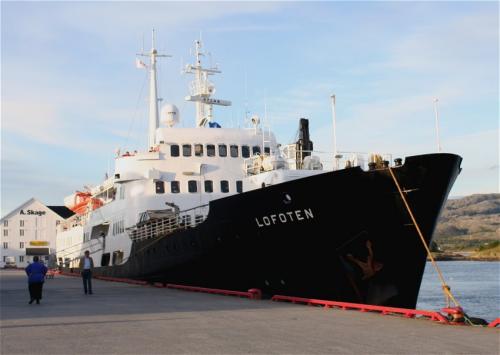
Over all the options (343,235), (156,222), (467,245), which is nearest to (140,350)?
(343,235)

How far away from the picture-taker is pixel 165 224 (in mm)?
22391

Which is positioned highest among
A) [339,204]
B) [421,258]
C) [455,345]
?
[339,204]

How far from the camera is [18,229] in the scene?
82.5 meters

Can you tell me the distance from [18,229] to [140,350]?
7995 cm

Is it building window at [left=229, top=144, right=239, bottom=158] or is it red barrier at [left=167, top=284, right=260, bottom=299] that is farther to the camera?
building window at [left=229, top=144, right=239, bottom=158]

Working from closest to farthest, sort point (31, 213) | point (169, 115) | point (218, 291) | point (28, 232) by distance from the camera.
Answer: point (218, 291) < point (169, 115) < point (28, 232) < point (31, 213)

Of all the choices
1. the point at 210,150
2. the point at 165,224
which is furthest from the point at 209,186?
the point at 165,224

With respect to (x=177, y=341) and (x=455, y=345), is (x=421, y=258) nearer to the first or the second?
(x=455, y=345)

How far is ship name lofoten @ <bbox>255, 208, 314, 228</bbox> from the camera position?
15.2m

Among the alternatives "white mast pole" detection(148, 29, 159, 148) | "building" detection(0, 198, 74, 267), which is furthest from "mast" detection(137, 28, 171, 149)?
"building" detection(0, 198, 74, 267)

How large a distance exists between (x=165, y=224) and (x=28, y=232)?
218 feet

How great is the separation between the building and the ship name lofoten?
68.6 meters

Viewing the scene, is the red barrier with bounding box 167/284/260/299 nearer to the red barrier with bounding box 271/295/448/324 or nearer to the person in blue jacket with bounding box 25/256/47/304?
the red barrier with bounding box 271/295/448/324

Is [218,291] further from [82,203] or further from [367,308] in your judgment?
[82,203]
